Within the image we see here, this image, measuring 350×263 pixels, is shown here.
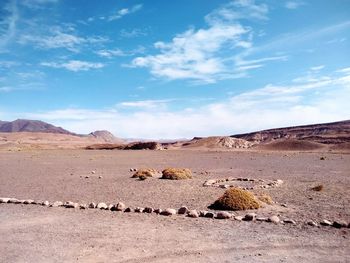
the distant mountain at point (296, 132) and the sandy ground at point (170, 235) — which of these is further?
the distant mountain at point (296, 132)

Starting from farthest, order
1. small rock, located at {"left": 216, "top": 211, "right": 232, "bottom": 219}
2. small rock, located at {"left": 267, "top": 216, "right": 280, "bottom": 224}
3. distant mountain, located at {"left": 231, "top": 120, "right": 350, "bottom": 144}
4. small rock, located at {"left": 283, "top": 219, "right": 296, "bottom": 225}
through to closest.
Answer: distant mountain, located at {"left": 231, "top": 120, "right": 350, "bottom": 144}
small rock, located at {"left": 216, "top": 211, "right": 232, "bottom": 219}
small rock, located at {"left": 267, "top": 216, "right": 280, "bottom": 224}
small rock, located at {"left": 283, "top": 219, "right": 296, "bottom": 225}

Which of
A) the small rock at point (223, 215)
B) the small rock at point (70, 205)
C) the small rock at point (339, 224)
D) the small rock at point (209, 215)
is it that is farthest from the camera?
the small rock at point (70, 205)

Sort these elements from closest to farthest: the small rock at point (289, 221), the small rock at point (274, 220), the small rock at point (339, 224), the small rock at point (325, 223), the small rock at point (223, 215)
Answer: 1. the small rock at point (339, 224)
2. the small rock at point (325, 223)
3. the small rock at point (289, 221)
4. the small rock at point (274, 220)
5. the small rock at point (223, 215)

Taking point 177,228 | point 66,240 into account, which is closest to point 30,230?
point 66,240

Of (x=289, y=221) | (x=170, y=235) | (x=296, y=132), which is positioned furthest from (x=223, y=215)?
(x=296, y=132)

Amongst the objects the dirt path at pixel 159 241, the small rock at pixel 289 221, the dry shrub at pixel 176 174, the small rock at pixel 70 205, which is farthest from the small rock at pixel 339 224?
the dry shrub at pixel 176 174

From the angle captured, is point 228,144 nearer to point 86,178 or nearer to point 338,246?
point 86,178

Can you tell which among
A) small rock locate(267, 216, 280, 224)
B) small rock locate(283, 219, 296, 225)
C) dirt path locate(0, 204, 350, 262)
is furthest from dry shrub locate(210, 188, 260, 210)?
small rock locate(283, 219, 296, 225)

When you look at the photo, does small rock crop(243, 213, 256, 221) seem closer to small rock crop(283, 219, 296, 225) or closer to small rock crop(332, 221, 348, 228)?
small rock crop(283, 219, 296, 225)

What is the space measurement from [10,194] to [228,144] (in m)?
82.7

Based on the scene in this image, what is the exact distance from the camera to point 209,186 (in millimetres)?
22516

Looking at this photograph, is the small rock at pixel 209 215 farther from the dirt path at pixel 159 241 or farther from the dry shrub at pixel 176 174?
the dry shrub at pixel 176 174

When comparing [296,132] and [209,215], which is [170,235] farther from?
[296,132]

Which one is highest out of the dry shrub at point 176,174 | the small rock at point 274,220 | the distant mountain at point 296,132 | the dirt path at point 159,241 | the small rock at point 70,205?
the distant mountain at point 296,132
